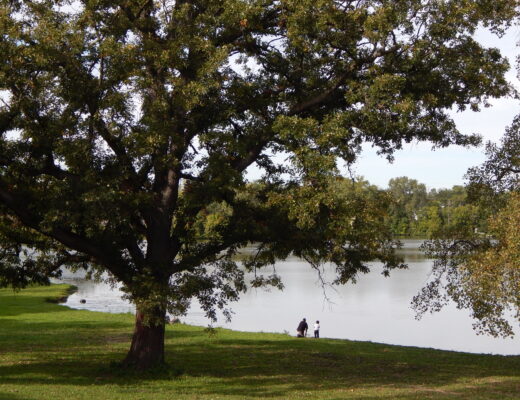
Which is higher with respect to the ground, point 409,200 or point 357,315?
point 409,200

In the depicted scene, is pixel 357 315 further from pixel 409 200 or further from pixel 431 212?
pixel 409 200

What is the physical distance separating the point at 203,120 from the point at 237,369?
673 cm

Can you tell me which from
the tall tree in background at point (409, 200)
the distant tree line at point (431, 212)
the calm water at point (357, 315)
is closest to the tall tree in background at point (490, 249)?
the distant tree line at point (431, 212)

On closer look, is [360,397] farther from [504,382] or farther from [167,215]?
[167,215]

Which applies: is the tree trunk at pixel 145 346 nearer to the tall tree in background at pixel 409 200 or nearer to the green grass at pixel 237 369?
the green grass at pixel 237 369

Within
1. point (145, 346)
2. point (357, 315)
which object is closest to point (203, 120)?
point (145, 346)

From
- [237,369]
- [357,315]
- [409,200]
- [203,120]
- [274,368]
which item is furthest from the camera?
[409,200]

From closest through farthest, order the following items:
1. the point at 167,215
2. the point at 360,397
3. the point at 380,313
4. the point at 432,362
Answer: the point at 360,397, the point at 167,215, the point at 432,362, the point at 380,313

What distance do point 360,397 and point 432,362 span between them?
6533 millimetres

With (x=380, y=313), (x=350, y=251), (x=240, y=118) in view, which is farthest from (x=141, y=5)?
(x=380, y=313)

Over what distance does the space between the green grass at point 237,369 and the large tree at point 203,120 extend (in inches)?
60.7

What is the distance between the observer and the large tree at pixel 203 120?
13.6 metres

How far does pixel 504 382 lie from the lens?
1586cm

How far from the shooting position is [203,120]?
14844 mm
